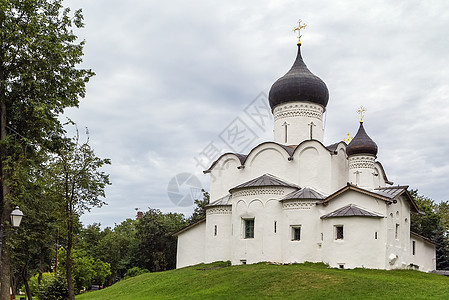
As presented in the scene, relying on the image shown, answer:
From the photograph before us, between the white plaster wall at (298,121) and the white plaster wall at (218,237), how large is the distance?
5.79 m

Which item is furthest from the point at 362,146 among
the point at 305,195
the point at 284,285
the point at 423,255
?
the point at 284,285

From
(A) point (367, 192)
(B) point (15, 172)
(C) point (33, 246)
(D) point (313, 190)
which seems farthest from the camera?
(D) point (313, 190)

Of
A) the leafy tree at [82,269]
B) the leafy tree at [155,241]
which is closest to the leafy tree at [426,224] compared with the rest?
the leafy tree at [155,241]

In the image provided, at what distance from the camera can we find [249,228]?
84.3ft

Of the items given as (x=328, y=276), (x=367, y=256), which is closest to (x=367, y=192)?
(x=367, y=256)

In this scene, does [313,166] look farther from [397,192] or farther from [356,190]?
[397,192]

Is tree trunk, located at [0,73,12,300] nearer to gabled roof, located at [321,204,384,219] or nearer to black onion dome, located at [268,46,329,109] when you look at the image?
gabled roof, located at [321,204,384,219]

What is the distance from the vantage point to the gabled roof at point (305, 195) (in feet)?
81.1

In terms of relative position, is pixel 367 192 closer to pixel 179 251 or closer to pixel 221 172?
pixel 221 172

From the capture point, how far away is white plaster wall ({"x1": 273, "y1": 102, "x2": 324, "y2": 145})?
95.7 ft

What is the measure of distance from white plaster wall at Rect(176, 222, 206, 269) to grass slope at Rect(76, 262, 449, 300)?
5177 mm

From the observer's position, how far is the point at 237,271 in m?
21.5

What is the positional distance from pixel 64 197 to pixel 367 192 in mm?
13799

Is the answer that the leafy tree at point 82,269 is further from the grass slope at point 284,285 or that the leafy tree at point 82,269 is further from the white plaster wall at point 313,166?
the white plaster wall at point 313,166
